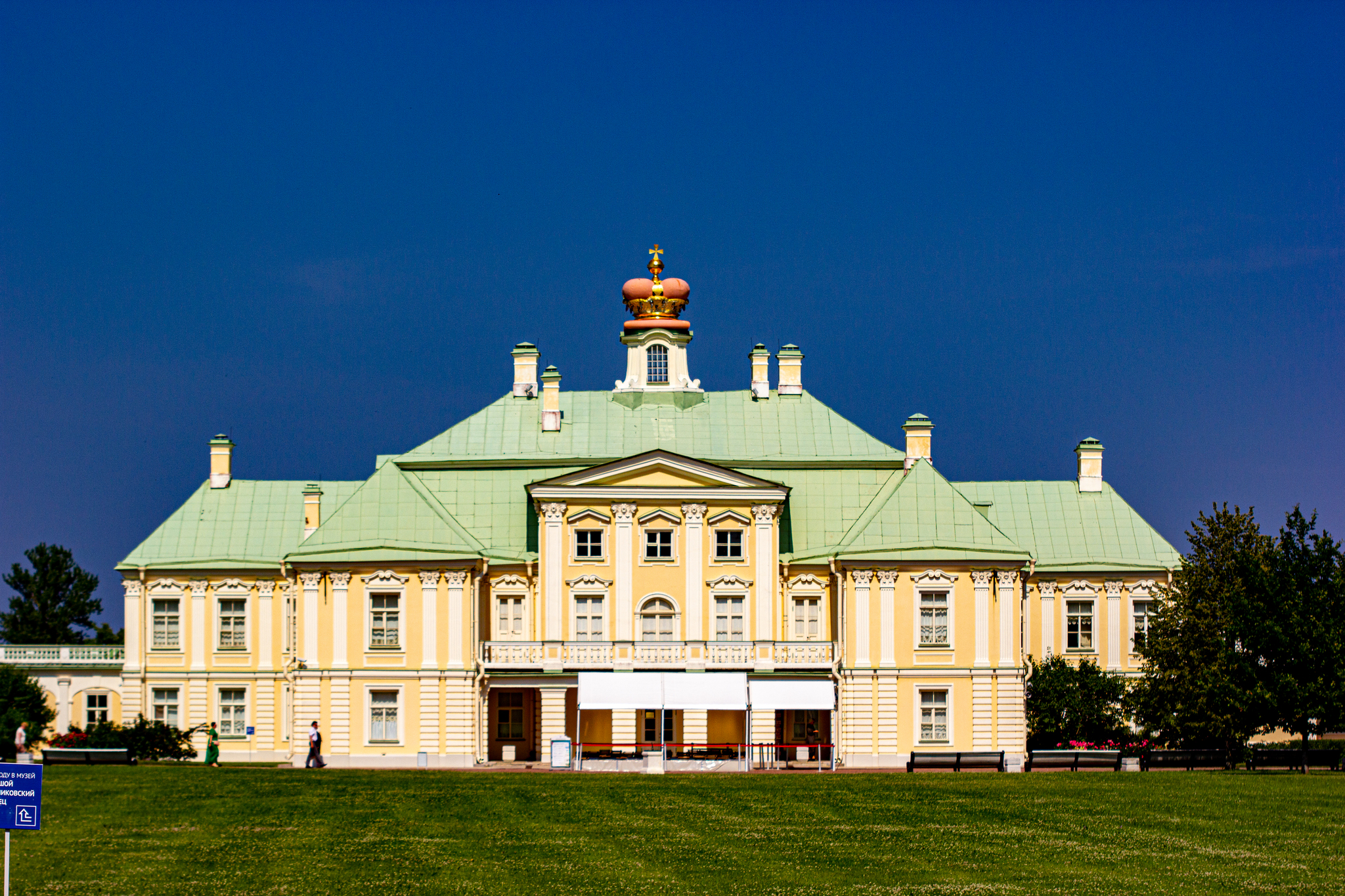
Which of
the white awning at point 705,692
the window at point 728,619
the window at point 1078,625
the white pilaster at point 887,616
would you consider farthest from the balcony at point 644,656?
the window at point 1078,625

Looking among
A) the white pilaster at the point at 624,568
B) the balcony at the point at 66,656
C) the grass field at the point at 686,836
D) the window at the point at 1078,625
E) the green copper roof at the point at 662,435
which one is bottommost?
the grass field at the point at 686,836

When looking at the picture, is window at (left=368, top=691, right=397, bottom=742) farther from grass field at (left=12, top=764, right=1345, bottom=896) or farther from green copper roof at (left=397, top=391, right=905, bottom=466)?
grass field at (left=12, top=764, right=1345, bottom=896)

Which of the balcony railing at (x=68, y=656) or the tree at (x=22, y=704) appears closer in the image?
the tree at (x=22, y=704)

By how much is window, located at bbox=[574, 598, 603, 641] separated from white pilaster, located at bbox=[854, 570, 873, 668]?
7.89 m

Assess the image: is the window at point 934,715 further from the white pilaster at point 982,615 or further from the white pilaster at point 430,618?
the white pilaster at point 430,618

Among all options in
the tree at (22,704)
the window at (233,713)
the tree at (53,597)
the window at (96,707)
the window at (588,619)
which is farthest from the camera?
the tree at (53,597)

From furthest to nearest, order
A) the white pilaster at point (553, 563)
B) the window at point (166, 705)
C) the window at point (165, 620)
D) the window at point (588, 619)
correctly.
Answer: the window at point (165, 620)
the window at point (166, 705)
the window at point (588, 619)
the white pilaster at point (553, 563)

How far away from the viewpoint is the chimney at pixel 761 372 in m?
63.7

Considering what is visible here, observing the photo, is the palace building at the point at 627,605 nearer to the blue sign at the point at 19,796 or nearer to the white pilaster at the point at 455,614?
the white pilaster at the point at 455,614

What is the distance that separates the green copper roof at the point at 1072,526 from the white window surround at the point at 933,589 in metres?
8.57

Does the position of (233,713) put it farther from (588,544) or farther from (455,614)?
(588,544)

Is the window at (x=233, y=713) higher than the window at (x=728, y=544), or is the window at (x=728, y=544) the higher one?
the window at (x=728, y=544)

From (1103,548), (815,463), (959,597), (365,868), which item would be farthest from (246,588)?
(365,868)

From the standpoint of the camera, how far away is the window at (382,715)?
54.1 metres
